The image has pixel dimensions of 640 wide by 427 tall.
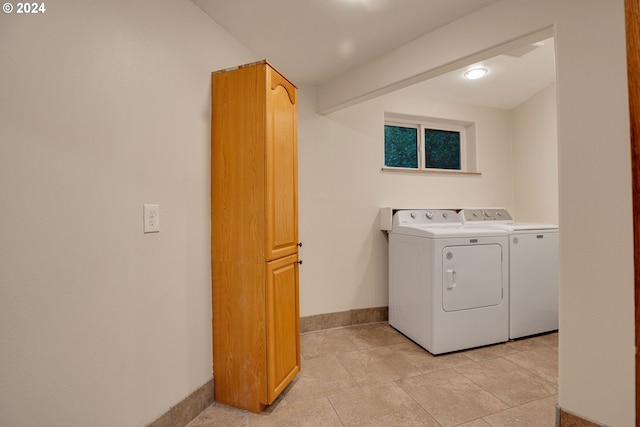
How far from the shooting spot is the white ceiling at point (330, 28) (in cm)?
160

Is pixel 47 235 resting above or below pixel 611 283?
above

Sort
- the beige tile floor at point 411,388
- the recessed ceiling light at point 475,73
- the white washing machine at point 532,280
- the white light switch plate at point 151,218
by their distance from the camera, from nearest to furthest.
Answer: the white light switch plate at point 151,218 < the beige tile floor at point 411,388 < the white washing machine at point 532,280 < the recessed ceiling light at point 475,73

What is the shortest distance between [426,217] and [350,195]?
812mm

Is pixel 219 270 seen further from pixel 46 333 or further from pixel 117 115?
pixel 117 115

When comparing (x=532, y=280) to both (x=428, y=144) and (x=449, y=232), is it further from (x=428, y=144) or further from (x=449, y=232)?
(x=428, y=144)

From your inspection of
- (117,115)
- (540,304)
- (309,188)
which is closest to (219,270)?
(117,115)

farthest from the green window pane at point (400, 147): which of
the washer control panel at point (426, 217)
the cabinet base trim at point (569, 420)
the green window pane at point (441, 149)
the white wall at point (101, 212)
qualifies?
the cabinet base trim at point (569, 420)

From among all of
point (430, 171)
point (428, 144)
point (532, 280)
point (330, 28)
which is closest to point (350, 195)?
point (430, 171)

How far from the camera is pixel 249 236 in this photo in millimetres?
1540

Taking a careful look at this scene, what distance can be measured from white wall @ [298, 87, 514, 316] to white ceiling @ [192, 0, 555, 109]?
0.45 m

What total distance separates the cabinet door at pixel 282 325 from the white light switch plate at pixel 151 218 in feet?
1.93

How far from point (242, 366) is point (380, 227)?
6.10ft

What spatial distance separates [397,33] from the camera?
1.86 m

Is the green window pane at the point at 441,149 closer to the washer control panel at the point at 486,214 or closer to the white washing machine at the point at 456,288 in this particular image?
the washer control panel at the point at 486,214
